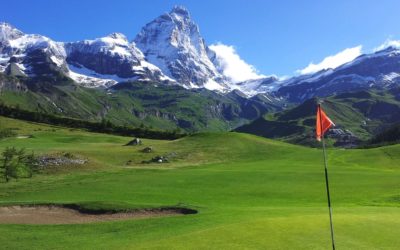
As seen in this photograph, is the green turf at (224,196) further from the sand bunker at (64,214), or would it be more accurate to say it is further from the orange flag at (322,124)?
the orange flag at (322,124)

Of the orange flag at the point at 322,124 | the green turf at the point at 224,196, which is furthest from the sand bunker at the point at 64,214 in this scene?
the orange flag at the point at 322,124

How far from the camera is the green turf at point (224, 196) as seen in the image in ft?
87.8

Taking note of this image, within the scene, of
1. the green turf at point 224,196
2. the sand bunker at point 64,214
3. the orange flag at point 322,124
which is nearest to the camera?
the orange flag at point 322,124

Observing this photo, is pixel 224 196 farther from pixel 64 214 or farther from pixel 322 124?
pixel 322 124

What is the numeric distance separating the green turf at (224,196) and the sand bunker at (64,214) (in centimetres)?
158

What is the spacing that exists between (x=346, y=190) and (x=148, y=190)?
2227 centimetres

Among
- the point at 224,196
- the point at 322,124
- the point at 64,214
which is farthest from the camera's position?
the point at 224,196

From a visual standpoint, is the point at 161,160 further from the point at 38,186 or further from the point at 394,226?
the point at 394,226

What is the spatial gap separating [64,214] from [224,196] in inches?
677

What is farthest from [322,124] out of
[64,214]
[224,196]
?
[224,196]

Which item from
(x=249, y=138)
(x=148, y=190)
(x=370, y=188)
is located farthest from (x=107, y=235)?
(x=249, y=138)

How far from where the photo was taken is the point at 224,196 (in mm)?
51875

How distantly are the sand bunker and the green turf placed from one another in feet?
5.19

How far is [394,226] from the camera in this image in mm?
28469
